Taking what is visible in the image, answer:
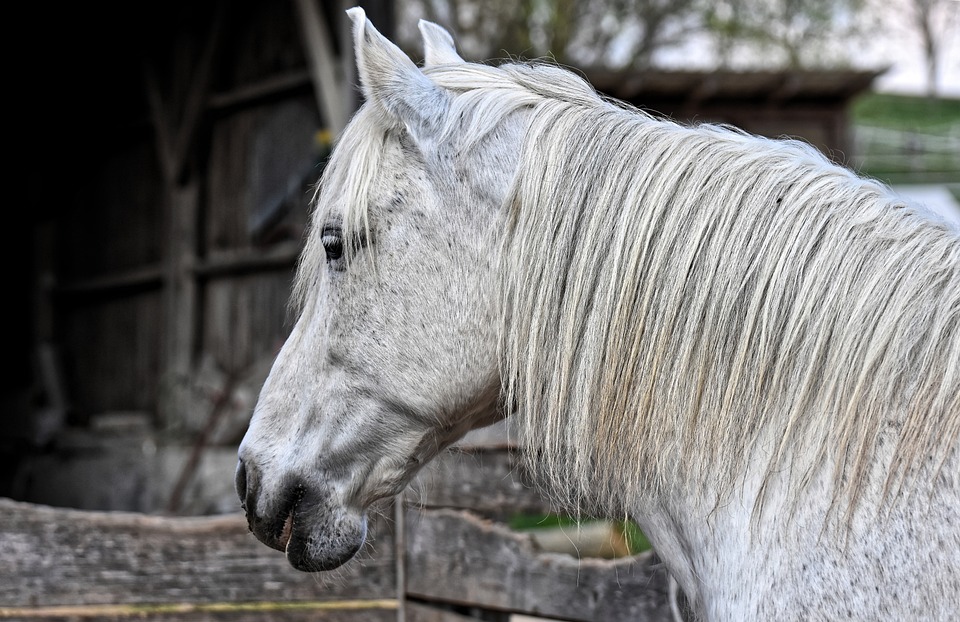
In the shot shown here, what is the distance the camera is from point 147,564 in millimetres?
2248

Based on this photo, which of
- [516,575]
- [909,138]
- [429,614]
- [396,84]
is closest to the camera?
[396,84]

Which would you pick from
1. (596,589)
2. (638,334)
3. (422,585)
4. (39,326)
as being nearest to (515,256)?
(638,334)

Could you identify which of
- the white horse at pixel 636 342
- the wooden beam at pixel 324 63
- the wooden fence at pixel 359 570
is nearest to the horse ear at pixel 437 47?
the white horse at pixel 636 342

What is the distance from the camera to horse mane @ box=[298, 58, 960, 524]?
50.8 inches

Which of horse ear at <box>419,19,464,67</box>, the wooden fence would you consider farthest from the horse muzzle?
horse ear at <box>419,19,464,67</box>

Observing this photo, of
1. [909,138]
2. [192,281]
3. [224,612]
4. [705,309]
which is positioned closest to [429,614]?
[224,612]

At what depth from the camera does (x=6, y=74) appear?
8.36m

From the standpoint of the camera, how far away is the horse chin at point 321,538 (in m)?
1.67

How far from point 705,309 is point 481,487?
1.14 metres

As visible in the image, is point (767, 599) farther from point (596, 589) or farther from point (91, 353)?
point (91, 353)

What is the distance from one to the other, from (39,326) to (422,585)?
25.2 feet

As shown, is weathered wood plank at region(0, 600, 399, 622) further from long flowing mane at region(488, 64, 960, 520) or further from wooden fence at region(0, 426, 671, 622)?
long flowing mane at region(488, 64, 960, 520)

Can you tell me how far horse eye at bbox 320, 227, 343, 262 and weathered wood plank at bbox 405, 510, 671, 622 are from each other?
92cm

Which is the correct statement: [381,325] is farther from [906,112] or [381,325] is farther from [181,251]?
[906,112]
